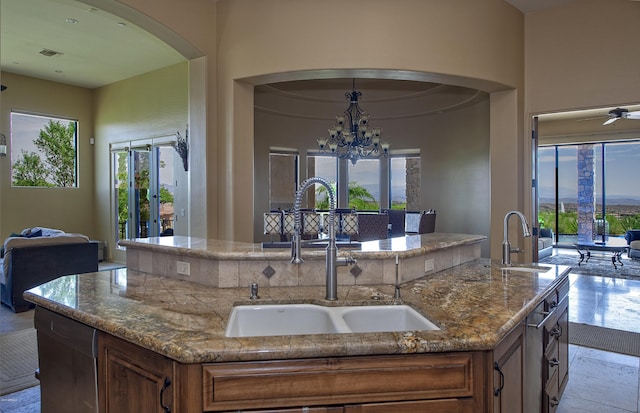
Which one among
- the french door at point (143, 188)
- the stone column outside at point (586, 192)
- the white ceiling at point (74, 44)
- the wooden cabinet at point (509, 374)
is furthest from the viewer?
the stone column outside at point (586, 192)

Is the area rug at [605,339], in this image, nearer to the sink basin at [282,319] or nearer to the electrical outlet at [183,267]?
the sink basin at [282,319]

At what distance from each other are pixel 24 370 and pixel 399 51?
14.5 ft

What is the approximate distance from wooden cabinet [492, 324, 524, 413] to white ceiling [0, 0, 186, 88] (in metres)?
5.51

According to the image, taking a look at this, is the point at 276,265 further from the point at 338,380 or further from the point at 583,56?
the point at 583,56

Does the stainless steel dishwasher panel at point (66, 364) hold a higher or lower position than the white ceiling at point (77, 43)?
lower

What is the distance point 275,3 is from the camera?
4.30 m

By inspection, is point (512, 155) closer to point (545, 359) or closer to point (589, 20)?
point (589, 20)

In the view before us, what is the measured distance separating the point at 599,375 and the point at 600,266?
5.68 m

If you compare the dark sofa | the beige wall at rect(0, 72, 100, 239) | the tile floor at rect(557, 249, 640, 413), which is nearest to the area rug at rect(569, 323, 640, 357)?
the tile floor at rect(557, 249, 640, 413)

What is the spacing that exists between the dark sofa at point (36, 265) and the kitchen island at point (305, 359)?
3797 millimetres

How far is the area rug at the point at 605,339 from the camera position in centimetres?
385

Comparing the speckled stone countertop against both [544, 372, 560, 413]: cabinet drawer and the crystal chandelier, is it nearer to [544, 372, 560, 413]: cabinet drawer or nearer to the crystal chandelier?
[544, 372, 560, 413]: cabinet drawer

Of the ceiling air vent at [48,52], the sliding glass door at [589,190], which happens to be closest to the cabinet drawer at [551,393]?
the ceiling air vent at [48,52]

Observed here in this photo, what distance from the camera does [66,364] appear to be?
184 centimetres
